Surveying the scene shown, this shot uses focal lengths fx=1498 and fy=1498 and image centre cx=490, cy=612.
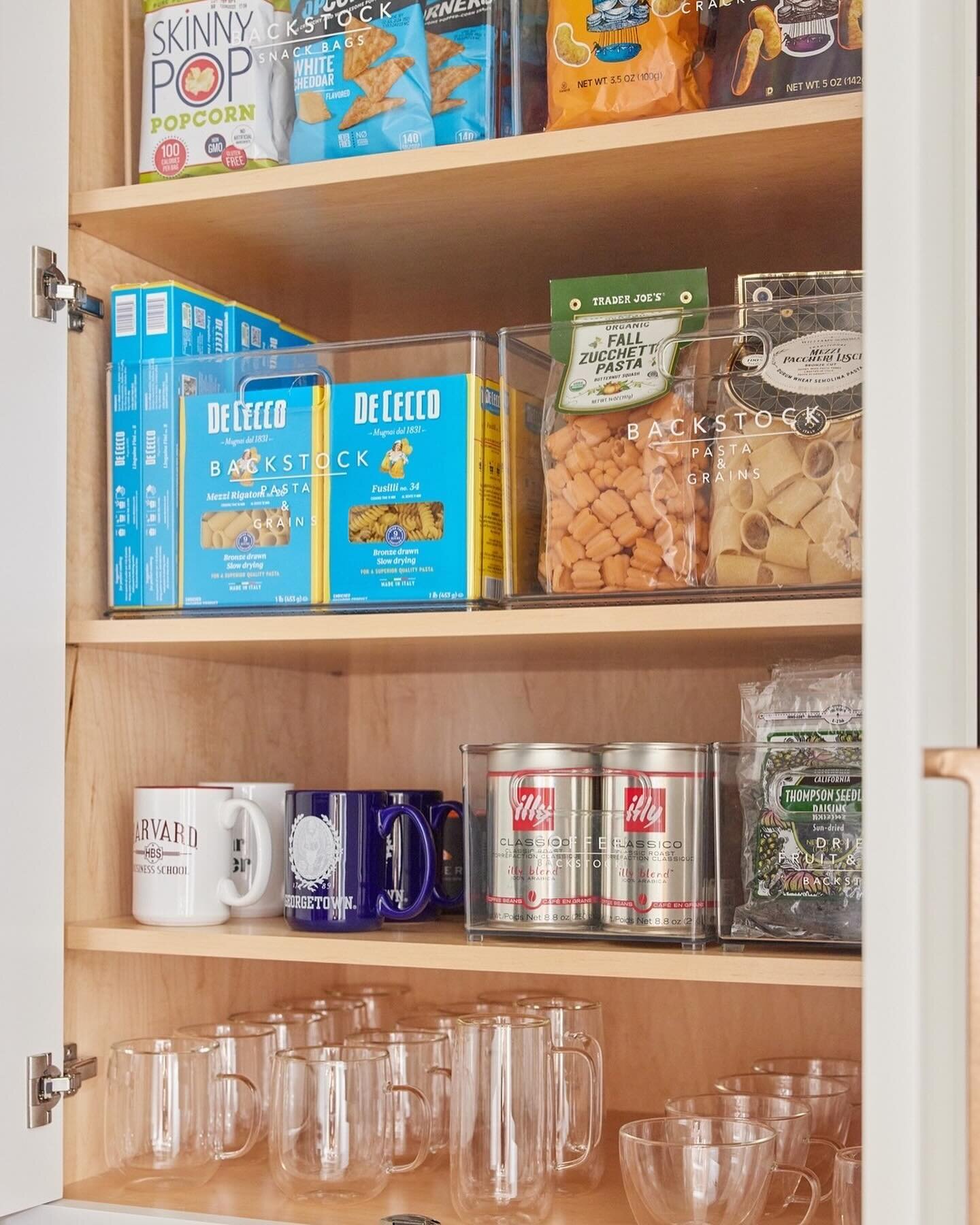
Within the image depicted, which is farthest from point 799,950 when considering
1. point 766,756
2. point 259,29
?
point 259,29

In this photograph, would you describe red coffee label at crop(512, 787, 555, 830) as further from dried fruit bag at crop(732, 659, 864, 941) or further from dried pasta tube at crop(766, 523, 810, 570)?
dried pasta tube at crop(766, 523, 810, 570)

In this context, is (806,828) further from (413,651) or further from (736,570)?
(413,651)

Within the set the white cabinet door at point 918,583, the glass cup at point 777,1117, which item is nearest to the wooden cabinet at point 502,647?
the white cabinet door at point 918,583

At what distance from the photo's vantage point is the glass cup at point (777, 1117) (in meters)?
1.18

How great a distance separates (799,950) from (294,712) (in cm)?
73

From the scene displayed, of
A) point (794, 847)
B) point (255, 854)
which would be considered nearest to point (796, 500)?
point (794, 847)

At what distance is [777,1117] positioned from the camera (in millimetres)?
1193

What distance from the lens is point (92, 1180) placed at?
1303 millimetres

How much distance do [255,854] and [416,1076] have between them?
25 cm

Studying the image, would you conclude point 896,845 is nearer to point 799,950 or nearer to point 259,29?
point 799,950

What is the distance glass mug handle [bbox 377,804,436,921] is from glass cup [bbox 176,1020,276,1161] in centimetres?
20

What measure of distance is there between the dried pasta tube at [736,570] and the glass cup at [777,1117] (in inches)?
16.4

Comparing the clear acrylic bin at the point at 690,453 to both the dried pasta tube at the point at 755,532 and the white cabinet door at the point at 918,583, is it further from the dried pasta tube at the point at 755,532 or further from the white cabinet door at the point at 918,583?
the white cabinet door at the point at 918,583

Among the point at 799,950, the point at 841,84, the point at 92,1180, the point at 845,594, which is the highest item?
the point at 841,84
